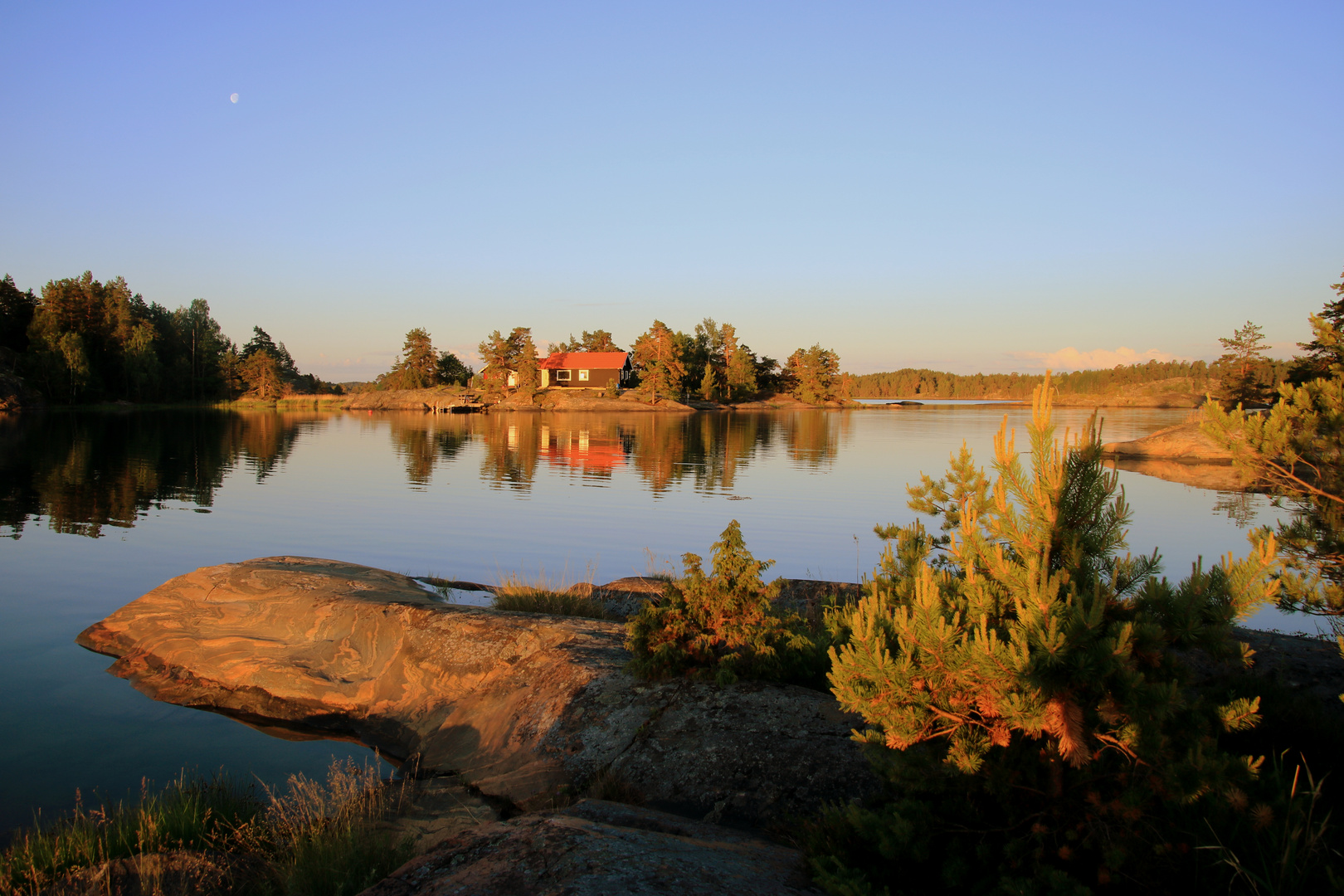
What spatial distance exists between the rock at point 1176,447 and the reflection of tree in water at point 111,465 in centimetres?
4111

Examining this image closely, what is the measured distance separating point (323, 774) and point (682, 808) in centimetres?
417

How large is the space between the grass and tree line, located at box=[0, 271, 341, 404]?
87.4 m

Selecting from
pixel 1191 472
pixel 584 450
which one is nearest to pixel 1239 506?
pixel 1191 472

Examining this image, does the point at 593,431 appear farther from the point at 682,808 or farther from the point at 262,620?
the point at 682,808

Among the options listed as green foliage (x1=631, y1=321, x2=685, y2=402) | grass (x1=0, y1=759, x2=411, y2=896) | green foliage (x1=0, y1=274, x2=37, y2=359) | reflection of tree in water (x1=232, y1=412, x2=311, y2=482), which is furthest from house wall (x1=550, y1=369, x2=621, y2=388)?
grass (x1=0, y1=759, x2=411, y2=896)

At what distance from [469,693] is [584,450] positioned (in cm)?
3824

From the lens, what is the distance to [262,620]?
10070mm

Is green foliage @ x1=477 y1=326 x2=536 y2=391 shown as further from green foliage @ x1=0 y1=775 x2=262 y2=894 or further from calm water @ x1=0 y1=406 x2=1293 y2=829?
green foliage @ x1=0 y1=775 x2=262 y2=894

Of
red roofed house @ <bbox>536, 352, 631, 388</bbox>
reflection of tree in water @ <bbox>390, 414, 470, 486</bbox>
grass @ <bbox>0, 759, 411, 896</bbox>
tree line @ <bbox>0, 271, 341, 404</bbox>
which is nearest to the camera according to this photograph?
grass @ <bbox>0, 759, 411, 896</bbox>

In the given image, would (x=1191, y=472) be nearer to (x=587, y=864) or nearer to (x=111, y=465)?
(x=587, y=864)

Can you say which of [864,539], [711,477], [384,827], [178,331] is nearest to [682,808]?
[384,827]

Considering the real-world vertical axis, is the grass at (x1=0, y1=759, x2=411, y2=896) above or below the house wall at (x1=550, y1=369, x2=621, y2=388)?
below

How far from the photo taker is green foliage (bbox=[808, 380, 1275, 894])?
3334mm

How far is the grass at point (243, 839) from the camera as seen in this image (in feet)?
15.7
